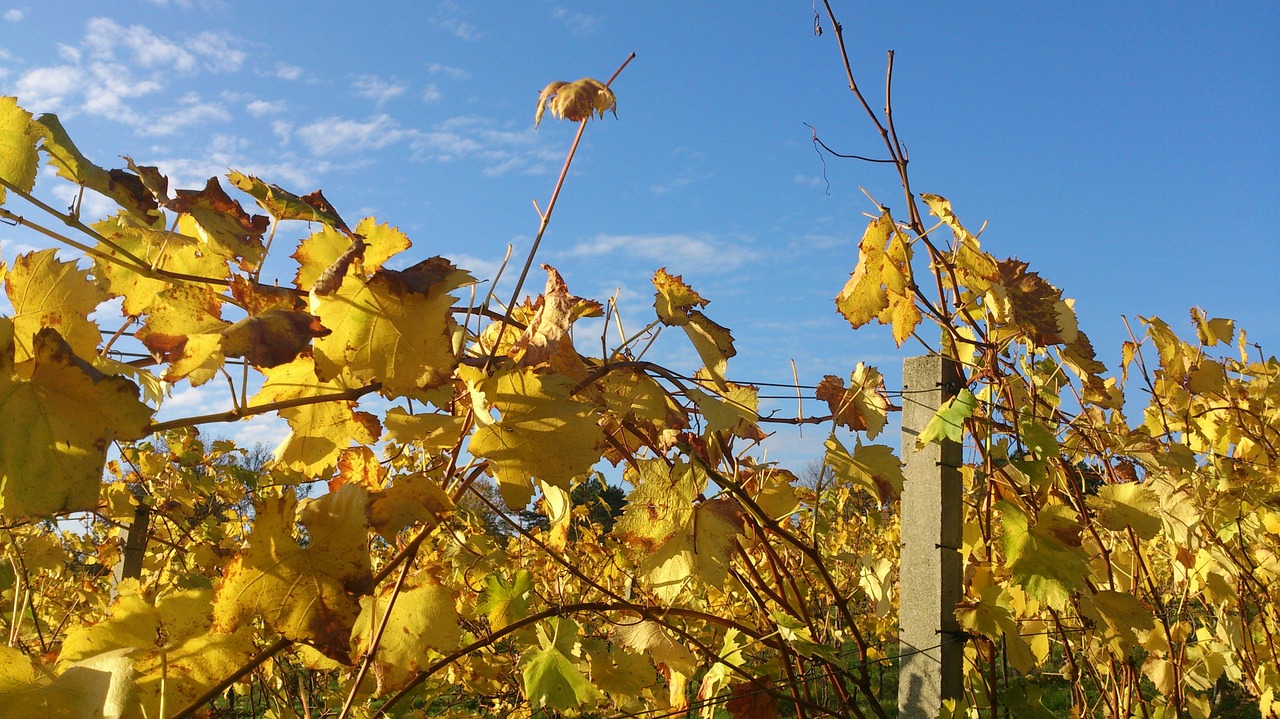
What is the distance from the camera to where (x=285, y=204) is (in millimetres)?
924

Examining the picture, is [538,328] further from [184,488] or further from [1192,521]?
[184,488]

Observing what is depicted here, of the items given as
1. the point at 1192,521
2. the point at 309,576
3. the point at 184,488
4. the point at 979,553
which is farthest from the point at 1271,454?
the point at 184,488

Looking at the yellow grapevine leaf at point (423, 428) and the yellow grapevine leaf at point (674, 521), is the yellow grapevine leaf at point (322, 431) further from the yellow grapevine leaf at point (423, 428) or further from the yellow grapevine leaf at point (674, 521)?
the yellow grapevine leaf at point (674, 521)

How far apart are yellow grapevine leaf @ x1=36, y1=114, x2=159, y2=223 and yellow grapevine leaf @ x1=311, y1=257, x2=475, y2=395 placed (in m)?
0.28

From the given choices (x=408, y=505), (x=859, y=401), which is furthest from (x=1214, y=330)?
(x=408, y=505)

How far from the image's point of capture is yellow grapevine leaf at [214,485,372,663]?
0.80m

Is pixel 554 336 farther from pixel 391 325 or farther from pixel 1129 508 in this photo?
pixel 1129 508

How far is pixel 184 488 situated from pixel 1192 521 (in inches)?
151

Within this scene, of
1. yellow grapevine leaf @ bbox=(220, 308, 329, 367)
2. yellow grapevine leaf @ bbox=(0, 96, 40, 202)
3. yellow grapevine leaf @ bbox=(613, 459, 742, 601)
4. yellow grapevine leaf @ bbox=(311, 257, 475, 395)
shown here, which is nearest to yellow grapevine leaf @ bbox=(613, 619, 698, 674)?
yellow grapevine leaf @ bbox=(613, 459, 742, 601)

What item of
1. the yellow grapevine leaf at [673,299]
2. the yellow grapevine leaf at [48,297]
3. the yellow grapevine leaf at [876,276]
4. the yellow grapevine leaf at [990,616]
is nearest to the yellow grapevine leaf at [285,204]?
the yellow grapevine leaf at [48,297]

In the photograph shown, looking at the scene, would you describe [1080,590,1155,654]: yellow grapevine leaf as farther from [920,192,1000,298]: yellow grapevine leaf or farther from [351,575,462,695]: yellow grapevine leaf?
[351,575,462,695]: yellow grapevine leaf

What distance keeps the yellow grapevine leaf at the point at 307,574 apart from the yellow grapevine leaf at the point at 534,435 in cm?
15

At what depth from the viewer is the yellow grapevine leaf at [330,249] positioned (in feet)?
3.02

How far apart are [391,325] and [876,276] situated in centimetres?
102
